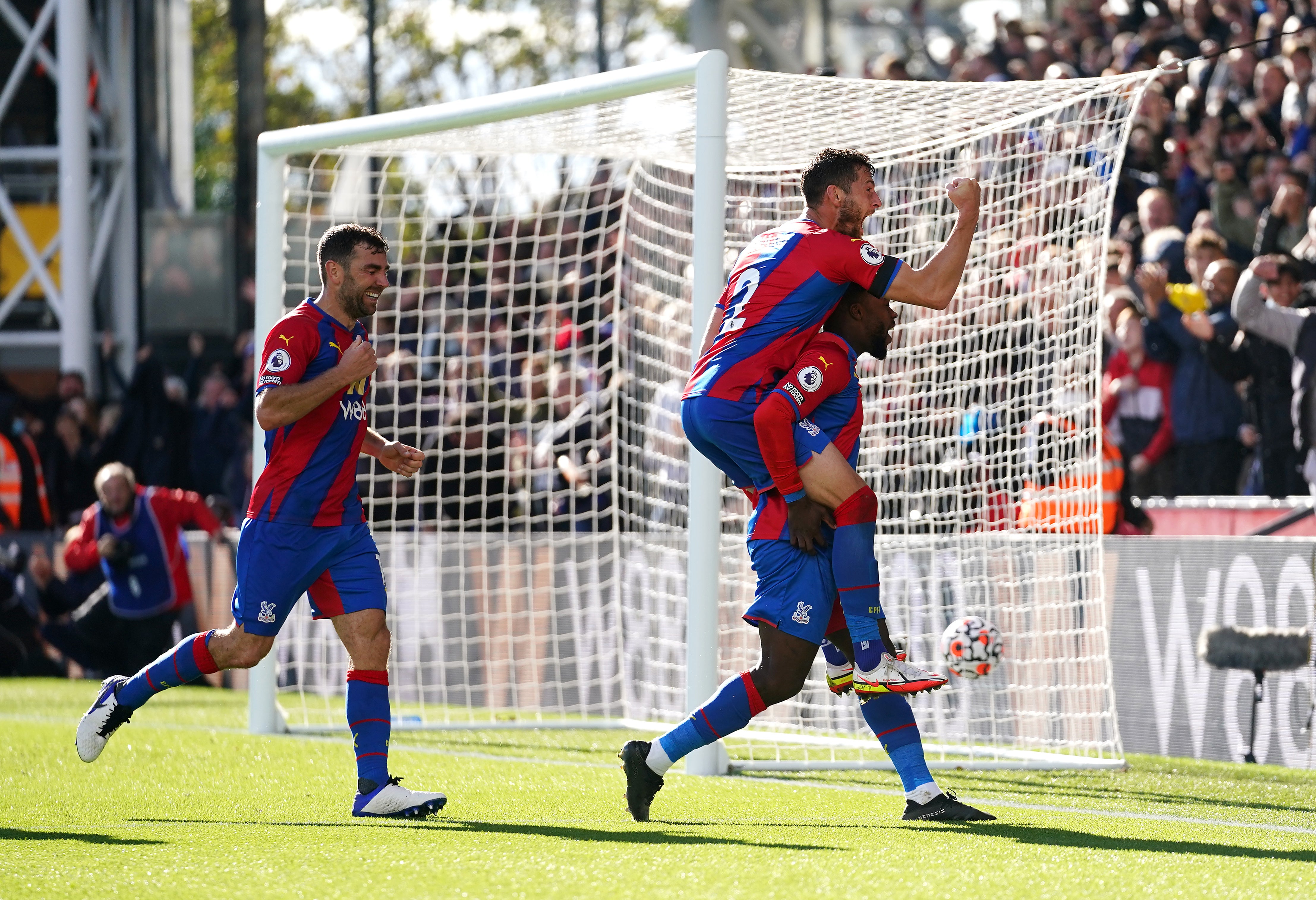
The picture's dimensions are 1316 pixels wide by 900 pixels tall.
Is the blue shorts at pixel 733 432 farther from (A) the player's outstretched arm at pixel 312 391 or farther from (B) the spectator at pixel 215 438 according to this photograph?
(B) the spectator at pixel 215 438

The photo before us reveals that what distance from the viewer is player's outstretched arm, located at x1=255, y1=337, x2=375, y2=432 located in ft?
19.5

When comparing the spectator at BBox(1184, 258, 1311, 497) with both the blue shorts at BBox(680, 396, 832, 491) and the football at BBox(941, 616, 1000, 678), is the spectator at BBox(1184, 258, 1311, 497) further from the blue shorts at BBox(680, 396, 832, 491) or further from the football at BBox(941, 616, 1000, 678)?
the blue shorts at BBox(680, 396, 832, 491)

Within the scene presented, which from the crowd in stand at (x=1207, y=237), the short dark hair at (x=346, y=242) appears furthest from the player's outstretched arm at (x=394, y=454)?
the crowd in stand at (x=1207, y=237)

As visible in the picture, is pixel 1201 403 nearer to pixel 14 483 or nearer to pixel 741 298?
pixel 741 298

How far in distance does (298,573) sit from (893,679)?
2110 mm

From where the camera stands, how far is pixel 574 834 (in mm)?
5457

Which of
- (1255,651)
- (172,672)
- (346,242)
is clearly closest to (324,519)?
(172,672)

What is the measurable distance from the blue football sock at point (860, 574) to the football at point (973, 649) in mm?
2287

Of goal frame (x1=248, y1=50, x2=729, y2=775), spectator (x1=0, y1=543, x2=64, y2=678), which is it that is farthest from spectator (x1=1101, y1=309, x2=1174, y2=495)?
spectator (x1=0, y1=543, x2=64, y2=678)

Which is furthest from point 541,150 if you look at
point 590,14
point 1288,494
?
point 590,14

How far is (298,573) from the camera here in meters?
6.14

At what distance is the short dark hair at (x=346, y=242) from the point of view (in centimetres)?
619

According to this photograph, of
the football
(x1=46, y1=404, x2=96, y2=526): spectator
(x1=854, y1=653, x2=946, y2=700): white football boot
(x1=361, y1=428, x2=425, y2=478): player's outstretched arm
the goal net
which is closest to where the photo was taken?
(x1=854, y1=653, x2=946, y2=700): white football boot

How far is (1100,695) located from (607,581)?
3592mm
